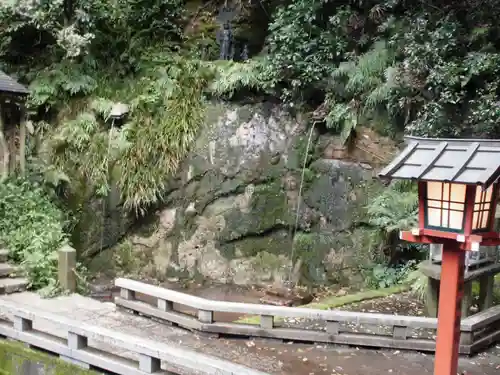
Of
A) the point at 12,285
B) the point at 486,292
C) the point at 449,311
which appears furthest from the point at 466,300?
the point at 12,285

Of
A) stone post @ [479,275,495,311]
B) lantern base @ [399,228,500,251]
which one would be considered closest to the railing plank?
stone post @ [479,275,495,311]

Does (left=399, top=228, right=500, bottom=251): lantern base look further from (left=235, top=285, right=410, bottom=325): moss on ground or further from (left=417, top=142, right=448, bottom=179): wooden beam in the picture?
(left=235, top=285, right=410, bottom=325): moss on ground

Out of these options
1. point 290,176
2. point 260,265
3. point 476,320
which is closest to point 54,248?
point 260,265

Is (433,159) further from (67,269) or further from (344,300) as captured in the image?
(67,269)

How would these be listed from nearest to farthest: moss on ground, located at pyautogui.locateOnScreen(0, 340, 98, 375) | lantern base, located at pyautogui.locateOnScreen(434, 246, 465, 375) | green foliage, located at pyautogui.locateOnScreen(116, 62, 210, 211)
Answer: lantern base, located at pyautogui.locateOnScreen(434, 246, 465, 375) < moss on ground, located at pyautogui.locateOnScreen(0, 340, 98, 375) < green foliage, located at pyautogui.locateOnScreen(116, 62, 210, 211)

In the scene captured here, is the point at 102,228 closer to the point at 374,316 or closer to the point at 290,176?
the point at 290,176

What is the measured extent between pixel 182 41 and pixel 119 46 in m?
1.64

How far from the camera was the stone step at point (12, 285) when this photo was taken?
346 inches

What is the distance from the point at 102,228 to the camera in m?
12.8

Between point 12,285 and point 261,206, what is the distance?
532 cm

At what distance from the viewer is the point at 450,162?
4.61 m

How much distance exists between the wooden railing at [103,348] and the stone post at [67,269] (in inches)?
51.8

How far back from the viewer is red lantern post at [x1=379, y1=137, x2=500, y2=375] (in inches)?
176

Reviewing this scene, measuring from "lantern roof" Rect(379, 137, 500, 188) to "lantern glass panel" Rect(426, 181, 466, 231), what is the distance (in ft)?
0.62
